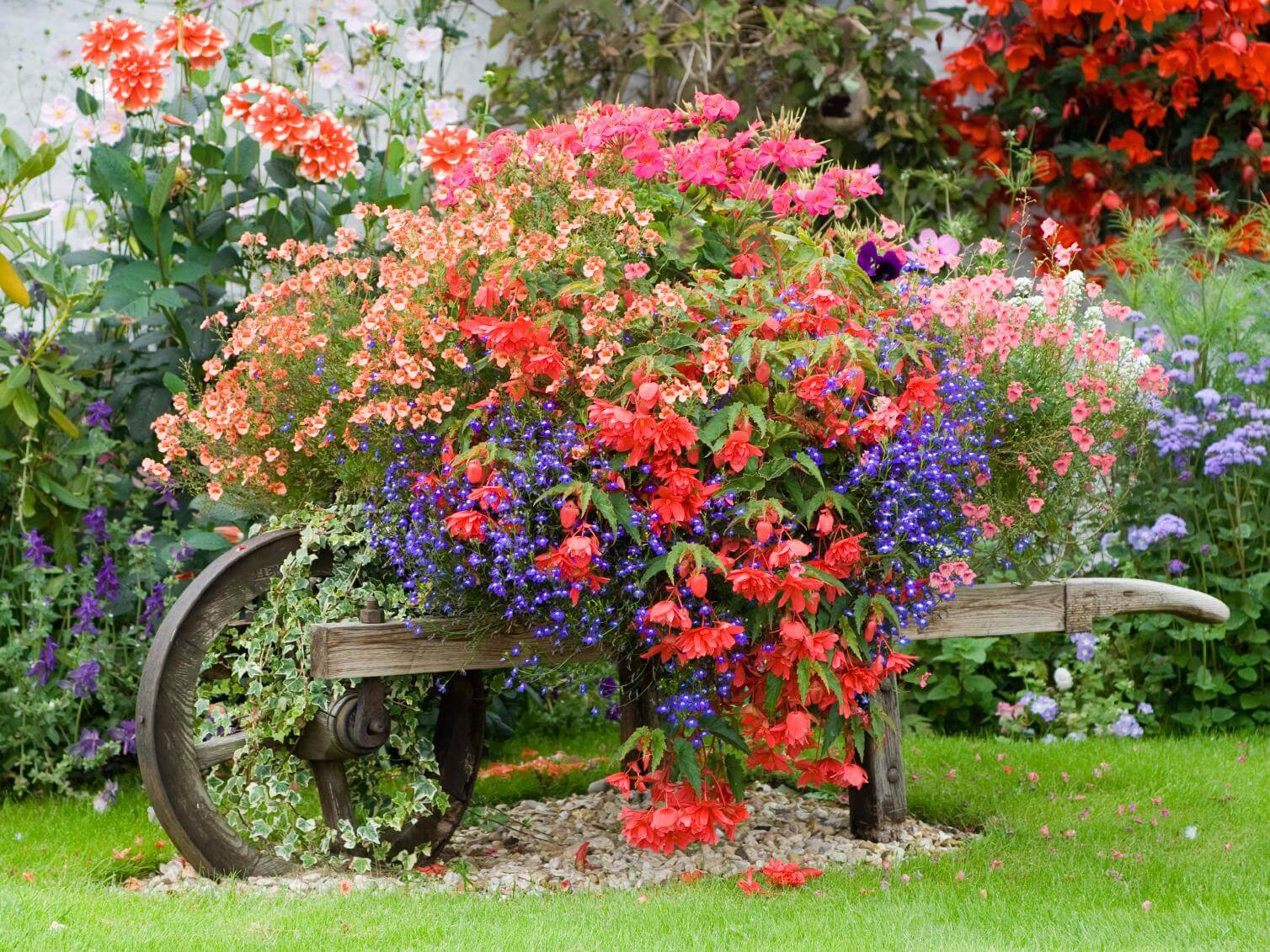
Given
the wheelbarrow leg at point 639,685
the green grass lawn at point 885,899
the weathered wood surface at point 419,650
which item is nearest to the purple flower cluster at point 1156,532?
the green grass lawn at point 885,899

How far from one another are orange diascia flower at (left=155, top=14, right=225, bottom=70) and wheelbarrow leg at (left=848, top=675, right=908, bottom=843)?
2.47m

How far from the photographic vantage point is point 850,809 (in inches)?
140

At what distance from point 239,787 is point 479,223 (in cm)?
131

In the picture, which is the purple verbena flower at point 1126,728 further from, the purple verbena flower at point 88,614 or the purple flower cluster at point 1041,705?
the purple verbena flower at point 88,614

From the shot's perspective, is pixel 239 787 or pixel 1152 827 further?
pixel 1152 827

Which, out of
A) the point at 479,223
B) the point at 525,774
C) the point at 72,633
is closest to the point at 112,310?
the point at 72,633

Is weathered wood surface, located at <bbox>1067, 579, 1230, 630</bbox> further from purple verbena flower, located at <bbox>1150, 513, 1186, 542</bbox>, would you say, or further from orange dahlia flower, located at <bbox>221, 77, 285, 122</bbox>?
orange dahlia flower, located at <bbox>221, 77, 285, 122</bbox>

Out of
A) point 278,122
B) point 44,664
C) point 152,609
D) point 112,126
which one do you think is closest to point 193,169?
point 112,126

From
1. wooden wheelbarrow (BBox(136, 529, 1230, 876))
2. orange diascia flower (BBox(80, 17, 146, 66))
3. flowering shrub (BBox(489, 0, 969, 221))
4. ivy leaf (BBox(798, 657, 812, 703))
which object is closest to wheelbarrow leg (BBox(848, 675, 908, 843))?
wooden wheelbarrow (BBox(136, 529, 1230, 876))

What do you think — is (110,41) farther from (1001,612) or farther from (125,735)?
(1001,612)

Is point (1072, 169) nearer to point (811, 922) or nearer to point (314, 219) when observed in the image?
point (314, 219)

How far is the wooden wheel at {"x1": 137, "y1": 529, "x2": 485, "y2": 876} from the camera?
2945 millimetres

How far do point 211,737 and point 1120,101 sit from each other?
4.44m

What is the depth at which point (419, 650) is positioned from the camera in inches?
118
